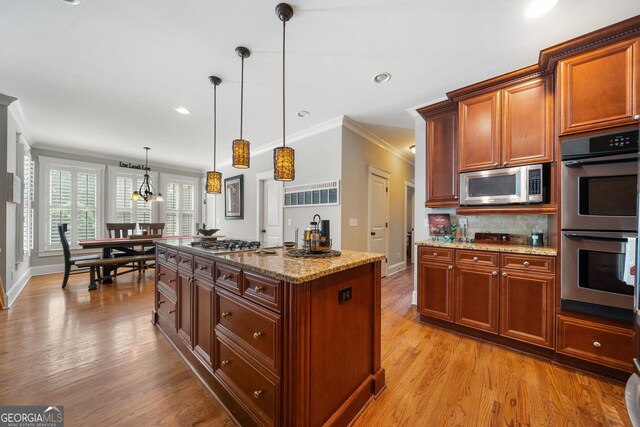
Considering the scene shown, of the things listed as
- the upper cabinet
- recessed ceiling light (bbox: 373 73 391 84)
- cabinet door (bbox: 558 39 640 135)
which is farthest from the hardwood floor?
recessed ceiling light (bbox: 373 73 391 84)

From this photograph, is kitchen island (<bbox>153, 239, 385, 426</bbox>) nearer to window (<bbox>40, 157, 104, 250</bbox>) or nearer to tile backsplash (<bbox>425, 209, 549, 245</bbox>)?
tile backsplash (<bbox>425, 209, 549, 245</bbox>)

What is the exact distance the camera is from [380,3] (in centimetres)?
169

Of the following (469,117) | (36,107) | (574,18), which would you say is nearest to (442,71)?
(469,117)

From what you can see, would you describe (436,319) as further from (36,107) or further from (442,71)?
(36,107)

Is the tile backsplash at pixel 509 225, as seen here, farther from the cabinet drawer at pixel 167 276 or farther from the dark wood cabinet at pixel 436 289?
the cabinet drawer at pixel 167 276

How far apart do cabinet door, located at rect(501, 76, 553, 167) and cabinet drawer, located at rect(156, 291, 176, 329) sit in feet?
11.2

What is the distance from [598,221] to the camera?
67.7 inches

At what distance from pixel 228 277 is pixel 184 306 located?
88 centimetres

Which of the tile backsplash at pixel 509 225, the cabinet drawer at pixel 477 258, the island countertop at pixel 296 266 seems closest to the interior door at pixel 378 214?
Answer: the tile backsplash at pixel 509 225

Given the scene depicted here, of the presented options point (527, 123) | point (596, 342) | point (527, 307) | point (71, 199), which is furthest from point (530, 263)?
point (71, 199)

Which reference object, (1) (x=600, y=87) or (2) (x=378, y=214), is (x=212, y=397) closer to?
(1) (x=600, y=87)

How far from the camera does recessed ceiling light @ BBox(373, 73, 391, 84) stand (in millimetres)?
2536

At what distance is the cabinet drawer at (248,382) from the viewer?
1.23 meters

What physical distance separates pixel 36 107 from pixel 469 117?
5.54 m
